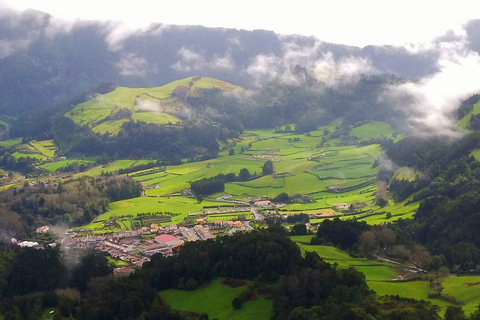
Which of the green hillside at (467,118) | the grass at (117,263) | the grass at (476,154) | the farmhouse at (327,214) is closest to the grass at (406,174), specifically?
the grass at (476,154)

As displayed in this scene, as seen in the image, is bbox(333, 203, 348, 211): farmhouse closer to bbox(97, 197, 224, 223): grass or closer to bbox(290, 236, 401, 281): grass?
bbox(97, 197, 224, 223): grass

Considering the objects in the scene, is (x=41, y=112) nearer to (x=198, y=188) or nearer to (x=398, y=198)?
(x=198, y=188)

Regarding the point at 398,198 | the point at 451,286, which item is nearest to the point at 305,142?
the point at 398,198

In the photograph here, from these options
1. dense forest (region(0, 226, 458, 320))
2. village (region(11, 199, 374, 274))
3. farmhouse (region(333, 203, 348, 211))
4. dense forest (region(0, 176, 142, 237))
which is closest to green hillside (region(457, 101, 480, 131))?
farmhouse (region(333, 203, 348, 211))

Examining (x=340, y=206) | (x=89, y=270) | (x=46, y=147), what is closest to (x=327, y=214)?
(x=340, y=206)

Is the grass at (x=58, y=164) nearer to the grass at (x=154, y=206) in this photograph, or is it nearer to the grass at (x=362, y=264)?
the grass at (x=154, y=206)
